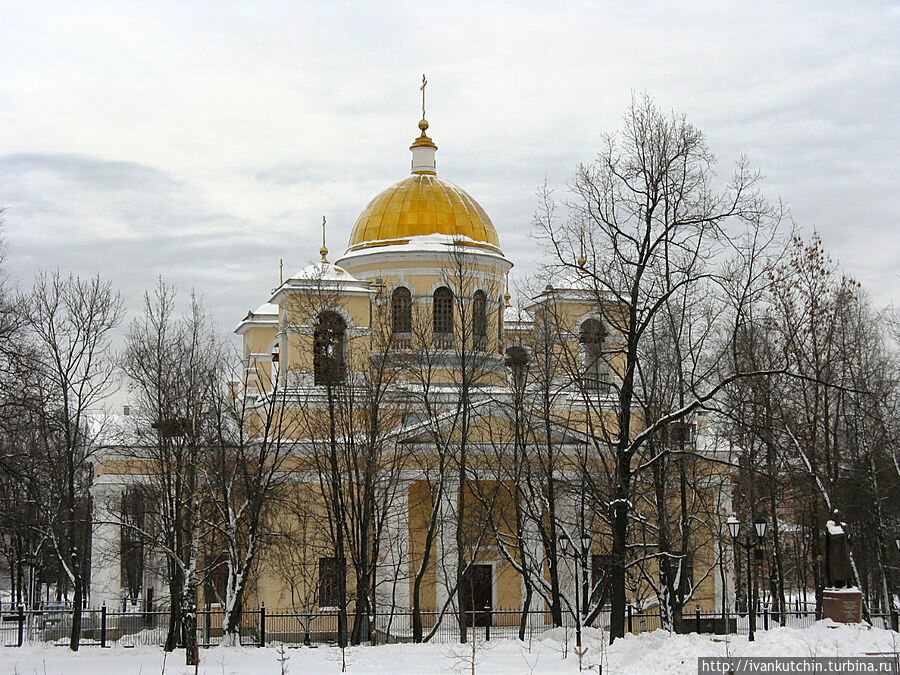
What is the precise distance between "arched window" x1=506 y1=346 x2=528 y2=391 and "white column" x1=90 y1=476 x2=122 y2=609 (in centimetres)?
1229

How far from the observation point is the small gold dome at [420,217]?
111 feet

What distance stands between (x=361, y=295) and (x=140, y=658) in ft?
42.4

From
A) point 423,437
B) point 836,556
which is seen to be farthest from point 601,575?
point 836,556

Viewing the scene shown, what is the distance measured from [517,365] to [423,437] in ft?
10.4

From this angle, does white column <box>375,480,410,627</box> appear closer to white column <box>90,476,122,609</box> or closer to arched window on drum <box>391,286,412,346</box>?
arched window on drum <box>391,286,412,346</box>

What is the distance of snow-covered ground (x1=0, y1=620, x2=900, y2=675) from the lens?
16.5 metres

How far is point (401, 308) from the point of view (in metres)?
32.8

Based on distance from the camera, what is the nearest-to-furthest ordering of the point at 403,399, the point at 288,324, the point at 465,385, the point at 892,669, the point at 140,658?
1. the point at 892,669
2. the point at 140,658
3. the point at 465,385
4. the point at 403,399
5. the point at 288,324

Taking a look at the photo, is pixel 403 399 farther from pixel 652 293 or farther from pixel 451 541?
pixel 652 293

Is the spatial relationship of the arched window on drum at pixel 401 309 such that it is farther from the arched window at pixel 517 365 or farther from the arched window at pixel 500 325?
the arched window at pixel 517 365

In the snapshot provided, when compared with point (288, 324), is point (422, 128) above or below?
above

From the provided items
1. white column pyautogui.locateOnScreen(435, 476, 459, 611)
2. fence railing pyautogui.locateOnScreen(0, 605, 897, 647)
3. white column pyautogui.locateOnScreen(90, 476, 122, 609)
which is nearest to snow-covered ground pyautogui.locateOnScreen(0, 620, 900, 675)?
fence railing pyautogui.locateOnScreen(0, 605, 897, 647)

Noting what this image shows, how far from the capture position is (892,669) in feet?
50.0

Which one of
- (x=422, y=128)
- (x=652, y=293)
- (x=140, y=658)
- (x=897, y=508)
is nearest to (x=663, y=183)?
(x=652, y=293)
